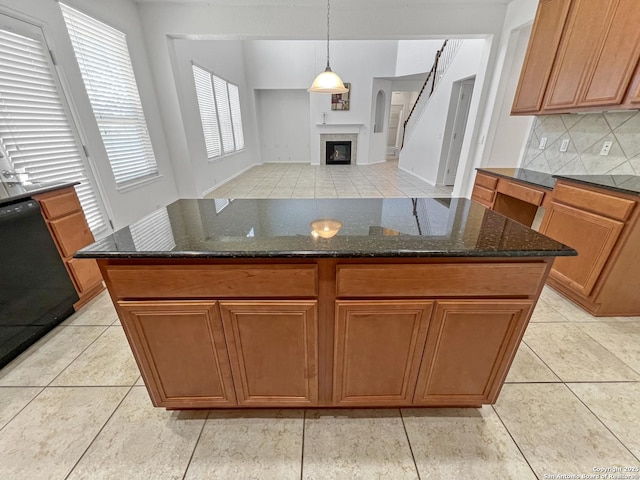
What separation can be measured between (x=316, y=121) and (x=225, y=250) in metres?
8.86

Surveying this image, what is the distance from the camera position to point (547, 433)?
1250 millimetres

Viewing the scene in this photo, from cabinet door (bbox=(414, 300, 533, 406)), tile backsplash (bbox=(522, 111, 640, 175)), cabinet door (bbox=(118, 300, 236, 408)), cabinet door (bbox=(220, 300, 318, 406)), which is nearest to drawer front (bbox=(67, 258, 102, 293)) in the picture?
cabinet door (bbox=(118, 300, 236, 408))

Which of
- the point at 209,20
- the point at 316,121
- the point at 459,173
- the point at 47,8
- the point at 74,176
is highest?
the point at 209,20

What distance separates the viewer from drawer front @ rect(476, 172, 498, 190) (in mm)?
2742

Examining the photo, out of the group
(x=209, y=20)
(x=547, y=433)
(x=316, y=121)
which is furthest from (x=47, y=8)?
(x=316, y=121)

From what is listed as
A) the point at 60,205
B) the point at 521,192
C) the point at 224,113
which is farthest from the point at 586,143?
the point at 224,113

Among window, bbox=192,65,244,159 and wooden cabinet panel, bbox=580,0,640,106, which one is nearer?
wooden cabinet panel, bbox=580,0,640,106

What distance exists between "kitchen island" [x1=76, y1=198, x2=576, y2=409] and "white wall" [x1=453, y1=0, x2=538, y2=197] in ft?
11.5

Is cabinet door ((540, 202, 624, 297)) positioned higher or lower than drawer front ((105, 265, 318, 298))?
lower

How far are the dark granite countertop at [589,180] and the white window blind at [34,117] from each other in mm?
4235

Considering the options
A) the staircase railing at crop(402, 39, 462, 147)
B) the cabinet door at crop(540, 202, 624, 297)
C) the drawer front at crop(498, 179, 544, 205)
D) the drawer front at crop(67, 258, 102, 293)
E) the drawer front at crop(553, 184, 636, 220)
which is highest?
the staircase railing at crop(402, 39, 462, 147)

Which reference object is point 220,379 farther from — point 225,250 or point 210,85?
point 210,85

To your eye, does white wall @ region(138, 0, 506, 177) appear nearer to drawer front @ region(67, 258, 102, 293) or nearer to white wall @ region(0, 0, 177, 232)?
white wall @ region(0, 0, 177, 232)

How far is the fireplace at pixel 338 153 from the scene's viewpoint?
9.22m
